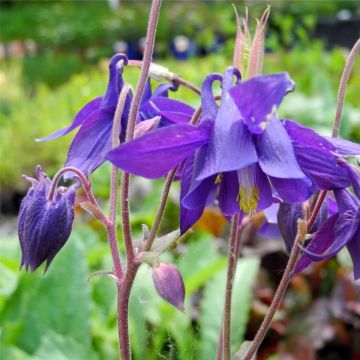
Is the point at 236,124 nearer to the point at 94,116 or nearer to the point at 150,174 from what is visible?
the point at 150,174

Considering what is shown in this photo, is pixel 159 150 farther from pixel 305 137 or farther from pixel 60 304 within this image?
pixel 60 304

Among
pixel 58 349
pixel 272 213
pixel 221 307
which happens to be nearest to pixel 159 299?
pixel 221 307

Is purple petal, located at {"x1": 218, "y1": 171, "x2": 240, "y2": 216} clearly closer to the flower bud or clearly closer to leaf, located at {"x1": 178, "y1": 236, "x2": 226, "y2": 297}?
the flower bud

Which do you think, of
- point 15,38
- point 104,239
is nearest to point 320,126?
point 104,239

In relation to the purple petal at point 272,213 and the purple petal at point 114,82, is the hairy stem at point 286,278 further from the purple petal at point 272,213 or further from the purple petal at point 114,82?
the purple petal at point 114,82

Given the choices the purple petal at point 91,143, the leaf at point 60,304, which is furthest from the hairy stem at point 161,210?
the leaf at point 60,304

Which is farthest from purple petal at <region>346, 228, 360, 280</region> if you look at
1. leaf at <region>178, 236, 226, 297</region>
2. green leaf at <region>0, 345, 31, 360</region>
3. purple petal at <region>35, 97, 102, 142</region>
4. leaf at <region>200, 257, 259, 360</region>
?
leaf at <region>178, 236, 226, 297</region>
